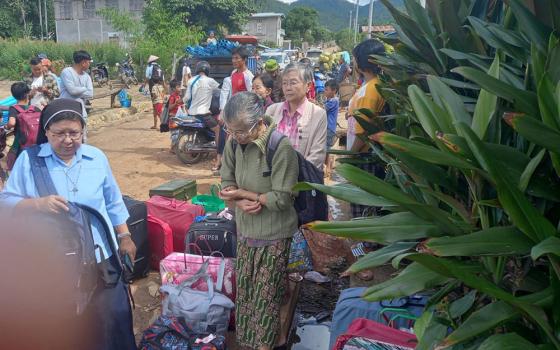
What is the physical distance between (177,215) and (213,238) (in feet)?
2.57

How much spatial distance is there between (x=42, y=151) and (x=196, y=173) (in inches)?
215

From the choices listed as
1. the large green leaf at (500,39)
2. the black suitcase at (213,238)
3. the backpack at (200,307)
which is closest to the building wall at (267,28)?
the black suitcase at (213,238)

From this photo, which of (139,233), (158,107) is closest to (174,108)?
(158,107)

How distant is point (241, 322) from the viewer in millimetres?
3227

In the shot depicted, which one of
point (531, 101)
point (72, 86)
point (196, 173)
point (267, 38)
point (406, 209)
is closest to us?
point (531, 101)

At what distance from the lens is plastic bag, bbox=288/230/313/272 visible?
13.4ft

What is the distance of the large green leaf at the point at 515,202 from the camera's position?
1.17 m

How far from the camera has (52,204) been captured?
7.79ft

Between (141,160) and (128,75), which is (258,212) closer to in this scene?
(141,160)

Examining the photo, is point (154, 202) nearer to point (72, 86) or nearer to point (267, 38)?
point (72, 86)

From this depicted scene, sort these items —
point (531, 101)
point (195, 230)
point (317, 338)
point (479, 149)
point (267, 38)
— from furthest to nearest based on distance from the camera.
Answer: point (267, 38)
point (195, 230)
point (317, 338)
point (531, 101)
point (479, 149)

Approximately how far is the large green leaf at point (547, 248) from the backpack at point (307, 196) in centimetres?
195

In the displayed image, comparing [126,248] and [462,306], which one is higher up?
[462,306]

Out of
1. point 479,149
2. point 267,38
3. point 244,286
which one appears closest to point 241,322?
point 244,286
